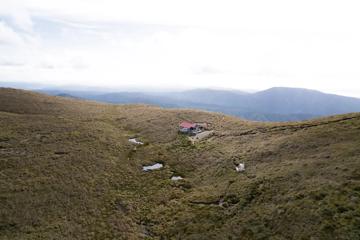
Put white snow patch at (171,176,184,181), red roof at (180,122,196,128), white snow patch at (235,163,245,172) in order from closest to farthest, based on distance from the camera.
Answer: white snow patch at (235,163,245,172), white snow patch at (171,176,184,181), red roof at (180,122,196,128)

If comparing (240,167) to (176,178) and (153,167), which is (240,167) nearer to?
(176,178)

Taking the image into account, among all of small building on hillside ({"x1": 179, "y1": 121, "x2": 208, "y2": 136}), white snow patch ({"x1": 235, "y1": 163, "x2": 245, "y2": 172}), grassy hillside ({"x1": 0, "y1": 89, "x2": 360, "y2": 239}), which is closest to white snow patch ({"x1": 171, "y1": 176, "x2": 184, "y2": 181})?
grassy hillside ({"x1": 0, "y1": 89, "x2": 360, "y2": 239})

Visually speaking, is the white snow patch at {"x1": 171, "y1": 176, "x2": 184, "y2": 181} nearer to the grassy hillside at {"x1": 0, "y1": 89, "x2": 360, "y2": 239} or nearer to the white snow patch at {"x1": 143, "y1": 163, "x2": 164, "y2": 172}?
the grassy hillside at {"x1": 0, "y1": 89, "x2": 360, "y2": 239}

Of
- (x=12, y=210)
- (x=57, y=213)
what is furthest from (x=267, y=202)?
(x=12, y=210)

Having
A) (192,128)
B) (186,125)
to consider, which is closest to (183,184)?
(192,128)

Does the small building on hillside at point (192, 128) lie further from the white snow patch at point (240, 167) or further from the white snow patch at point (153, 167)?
the white snow patch at point (240, 167)

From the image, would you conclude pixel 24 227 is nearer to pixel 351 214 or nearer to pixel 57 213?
pixel 57 213

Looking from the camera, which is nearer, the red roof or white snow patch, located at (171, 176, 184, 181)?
white snow patch, located at (171, 176, 184, 181)

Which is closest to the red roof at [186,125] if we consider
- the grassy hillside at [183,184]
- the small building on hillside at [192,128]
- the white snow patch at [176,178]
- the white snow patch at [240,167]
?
the small building on hillside at [192,128]
